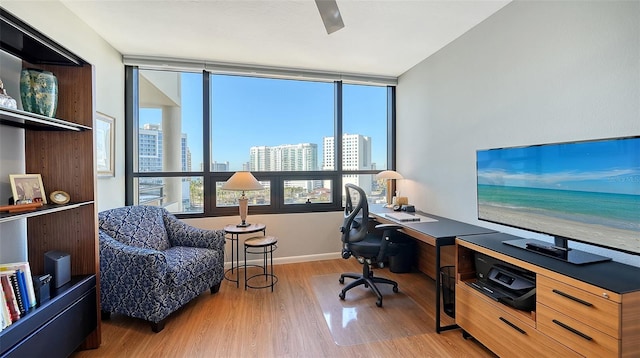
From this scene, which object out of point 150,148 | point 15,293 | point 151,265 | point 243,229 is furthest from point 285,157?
point 15,293

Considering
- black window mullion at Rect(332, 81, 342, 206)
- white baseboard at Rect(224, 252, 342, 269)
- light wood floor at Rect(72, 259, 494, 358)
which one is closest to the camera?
light wood floor at Rect(72, 259, 494, 358)

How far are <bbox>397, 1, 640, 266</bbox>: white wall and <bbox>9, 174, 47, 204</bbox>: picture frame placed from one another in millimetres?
3346

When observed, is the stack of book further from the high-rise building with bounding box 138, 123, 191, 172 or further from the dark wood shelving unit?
the high-rise building with bounding box 138, 123, 191, 172

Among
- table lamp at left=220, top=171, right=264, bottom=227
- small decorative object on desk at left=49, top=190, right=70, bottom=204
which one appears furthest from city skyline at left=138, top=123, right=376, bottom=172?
small decorative object on desk at left=49, top=190, right=70, bottom=204

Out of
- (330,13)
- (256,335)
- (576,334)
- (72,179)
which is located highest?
(330,13)

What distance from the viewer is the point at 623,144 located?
1363mm

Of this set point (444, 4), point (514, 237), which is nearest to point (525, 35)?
point (444, 4)

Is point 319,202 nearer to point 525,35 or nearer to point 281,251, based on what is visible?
point 281,251

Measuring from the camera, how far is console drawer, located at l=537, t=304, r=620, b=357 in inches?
48.3

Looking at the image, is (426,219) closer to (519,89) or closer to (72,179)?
(519,89)

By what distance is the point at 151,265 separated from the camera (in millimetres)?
2100

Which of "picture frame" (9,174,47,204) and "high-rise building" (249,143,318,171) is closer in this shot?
"picture frame" (9,174,47,204)

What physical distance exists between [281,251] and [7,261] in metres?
2.45

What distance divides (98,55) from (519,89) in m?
3.74
